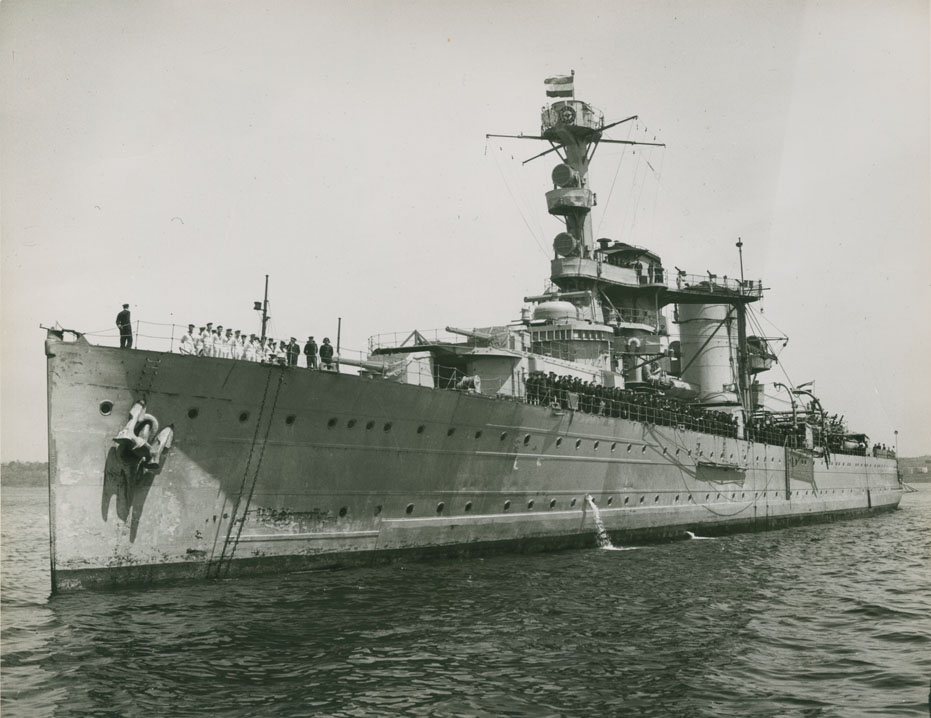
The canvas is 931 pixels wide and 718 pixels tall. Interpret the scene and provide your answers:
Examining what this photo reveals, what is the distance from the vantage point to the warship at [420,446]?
12.2 meters

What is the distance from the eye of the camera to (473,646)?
9.52 metres

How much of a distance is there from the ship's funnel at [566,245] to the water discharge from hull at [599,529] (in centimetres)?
1062

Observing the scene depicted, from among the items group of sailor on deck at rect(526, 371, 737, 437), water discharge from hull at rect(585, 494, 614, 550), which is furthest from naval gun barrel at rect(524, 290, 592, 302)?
water discharge from hull at rect(585, 494, 614, 550)

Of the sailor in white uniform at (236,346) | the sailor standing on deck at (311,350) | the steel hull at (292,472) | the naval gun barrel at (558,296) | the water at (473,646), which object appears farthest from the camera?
the naval gun barrel at (558,296)

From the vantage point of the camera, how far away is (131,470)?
12.4m

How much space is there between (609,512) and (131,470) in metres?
13.1

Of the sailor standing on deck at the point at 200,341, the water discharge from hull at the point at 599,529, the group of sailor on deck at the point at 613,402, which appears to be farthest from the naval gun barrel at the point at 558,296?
the sailor standing on deck at the point at 200,341

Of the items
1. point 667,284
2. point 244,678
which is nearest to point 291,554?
point 244,678

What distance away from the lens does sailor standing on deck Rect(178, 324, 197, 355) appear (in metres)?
12.8

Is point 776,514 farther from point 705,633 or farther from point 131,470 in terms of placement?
point 131,470

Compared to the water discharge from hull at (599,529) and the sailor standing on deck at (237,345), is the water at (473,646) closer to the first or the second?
the sailor standing on deck at (237,345)

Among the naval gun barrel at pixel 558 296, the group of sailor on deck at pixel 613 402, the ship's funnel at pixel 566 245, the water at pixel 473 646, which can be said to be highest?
the ship's funnel at pixel 566 245

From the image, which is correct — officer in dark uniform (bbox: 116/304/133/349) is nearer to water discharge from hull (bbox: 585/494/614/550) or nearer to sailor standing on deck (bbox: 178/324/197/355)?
sailor standing on deck (bbox: 178/324/197/355)

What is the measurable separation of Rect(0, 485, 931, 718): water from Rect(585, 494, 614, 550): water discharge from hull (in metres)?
4.58
